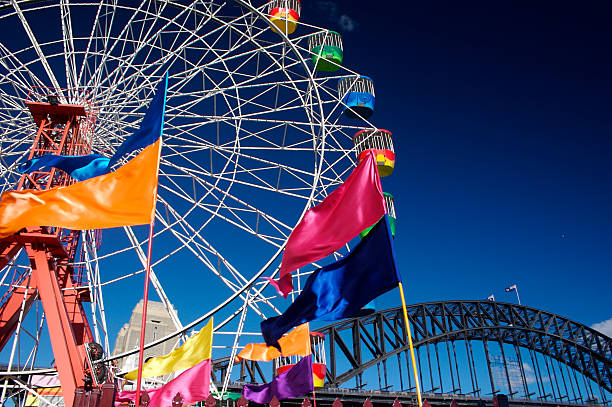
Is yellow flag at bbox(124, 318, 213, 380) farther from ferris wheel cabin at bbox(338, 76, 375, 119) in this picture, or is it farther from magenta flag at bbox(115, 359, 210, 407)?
ferris wheel cabin at bbox(338, 76, 375, 119)

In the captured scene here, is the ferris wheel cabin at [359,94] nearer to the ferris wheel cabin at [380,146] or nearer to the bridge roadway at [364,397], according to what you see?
the ferris wheel cabin at [380,146]

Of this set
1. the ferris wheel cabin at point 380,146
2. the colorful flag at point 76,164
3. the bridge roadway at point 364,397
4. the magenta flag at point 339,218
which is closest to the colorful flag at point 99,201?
the magenta flag at point 339,218

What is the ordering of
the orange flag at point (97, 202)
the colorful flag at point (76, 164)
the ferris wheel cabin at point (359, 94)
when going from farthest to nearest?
the ferris wheel cabin at point (359, 94)
the colorful flag at point (76, 164)
the orange flag at point (97, 202)

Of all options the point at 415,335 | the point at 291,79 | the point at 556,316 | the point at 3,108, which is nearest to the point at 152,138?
the point at 291,79

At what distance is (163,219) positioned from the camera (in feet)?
56.4

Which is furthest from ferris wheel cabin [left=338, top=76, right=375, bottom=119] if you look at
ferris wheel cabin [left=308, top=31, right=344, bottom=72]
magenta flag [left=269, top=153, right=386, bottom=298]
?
magenta flag [left=269, top=153, right=386, bottom=298]

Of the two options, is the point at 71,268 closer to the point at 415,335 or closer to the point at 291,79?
the point at 291,79

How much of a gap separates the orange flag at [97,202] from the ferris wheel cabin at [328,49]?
12839mm

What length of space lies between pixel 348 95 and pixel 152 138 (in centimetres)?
1193

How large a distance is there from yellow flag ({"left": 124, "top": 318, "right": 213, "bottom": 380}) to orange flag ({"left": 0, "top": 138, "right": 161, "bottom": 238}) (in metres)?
4.81

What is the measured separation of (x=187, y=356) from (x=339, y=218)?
6582 millimetres

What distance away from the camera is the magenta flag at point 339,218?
784 centimetres

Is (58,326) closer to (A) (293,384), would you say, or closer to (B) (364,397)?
(A) (293,384)

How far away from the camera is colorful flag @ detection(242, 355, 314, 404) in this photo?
1148 centimetres
